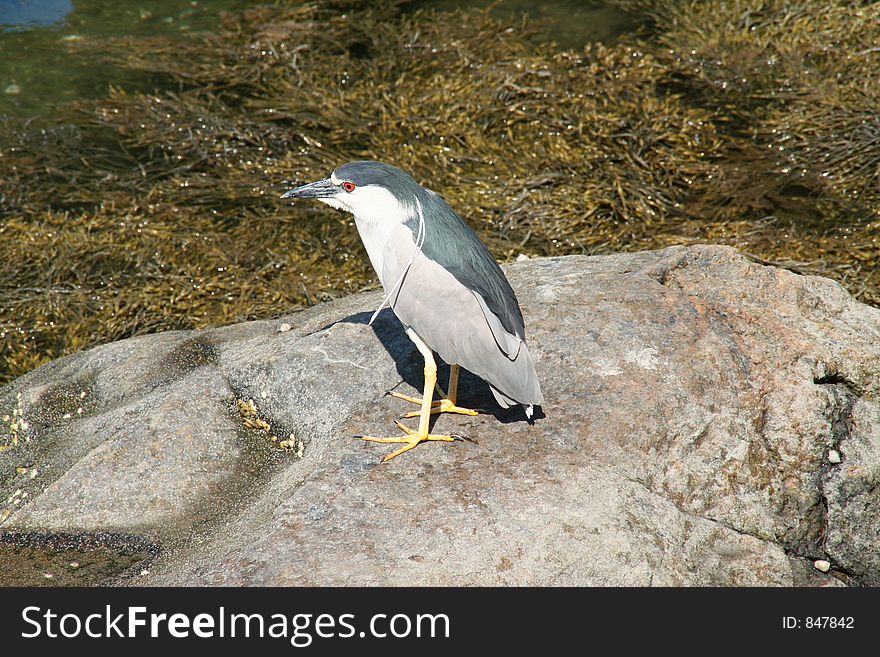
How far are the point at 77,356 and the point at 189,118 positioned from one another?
302cm

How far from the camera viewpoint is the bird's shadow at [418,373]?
3316 mm

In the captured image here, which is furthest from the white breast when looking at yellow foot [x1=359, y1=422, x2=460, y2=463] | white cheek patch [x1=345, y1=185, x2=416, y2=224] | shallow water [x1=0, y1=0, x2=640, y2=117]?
shallow water [x1=0, y1=0, x2=640, y2=117]

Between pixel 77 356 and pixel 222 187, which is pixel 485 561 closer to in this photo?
pixel 77 356

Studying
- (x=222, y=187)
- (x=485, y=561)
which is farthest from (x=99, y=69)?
(x=485, y=561)

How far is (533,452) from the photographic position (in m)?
3.03

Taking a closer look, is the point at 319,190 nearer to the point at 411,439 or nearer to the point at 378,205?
the point at 378,205

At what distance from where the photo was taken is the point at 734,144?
6391mm

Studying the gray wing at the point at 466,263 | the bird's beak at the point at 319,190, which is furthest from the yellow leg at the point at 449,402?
the bird's beak at the point at 319,190

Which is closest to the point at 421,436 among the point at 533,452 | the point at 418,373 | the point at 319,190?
the point at 533,452

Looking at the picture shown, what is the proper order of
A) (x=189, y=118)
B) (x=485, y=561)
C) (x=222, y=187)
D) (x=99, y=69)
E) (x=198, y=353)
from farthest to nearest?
1. (x=99, y=69)
2. (x=189, y=118)
3. (x=222, y=187)
4. (x=198, y=353)
5. (x=485, y=561)

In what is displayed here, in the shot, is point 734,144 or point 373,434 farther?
point 734,144

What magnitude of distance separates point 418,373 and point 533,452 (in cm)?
77

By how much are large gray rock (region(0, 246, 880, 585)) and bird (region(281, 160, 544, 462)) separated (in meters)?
0.19

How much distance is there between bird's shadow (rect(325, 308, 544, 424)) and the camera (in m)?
3.32
